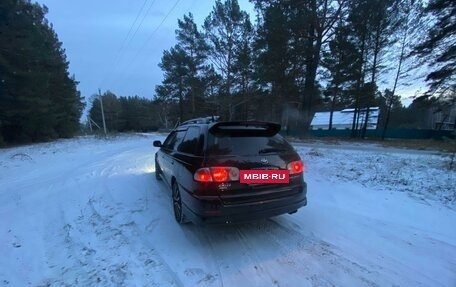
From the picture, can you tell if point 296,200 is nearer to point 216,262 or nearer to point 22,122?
point 216,262

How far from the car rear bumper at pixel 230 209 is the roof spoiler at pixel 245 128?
38.4 inches

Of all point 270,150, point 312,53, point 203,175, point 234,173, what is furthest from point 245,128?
point 312,53

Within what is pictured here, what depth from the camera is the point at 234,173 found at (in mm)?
3787

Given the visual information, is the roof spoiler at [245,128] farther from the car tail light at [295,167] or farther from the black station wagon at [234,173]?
the car tail light at [295,167]

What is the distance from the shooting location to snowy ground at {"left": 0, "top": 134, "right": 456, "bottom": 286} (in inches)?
128

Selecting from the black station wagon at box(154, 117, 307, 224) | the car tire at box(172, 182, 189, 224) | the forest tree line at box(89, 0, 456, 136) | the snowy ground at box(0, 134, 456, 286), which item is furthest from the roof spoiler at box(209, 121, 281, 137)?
the forest tree line at box(89, 0, 456, 136)

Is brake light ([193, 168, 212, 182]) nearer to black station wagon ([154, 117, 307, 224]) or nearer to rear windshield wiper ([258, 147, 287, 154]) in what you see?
black station wagon ([154, 117, 307, 224])

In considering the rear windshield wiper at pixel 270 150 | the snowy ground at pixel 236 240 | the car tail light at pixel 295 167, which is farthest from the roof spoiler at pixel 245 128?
the snowy ground at pixel 236 240

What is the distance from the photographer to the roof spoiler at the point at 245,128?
4.15 metres

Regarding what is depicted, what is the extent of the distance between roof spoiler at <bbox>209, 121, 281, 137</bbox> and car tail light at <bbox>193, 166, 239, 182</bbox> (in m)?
0.60

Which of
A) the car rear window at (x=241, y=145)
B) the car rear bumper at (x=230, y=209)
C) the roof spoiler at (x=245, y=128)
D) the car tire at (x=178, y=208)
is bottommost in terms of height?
the car tire at (x=178, y=208)

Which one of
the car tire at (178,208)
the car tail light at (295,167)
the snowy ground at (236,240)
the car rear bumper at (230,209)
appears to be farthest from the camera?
the car tire at (178,208)

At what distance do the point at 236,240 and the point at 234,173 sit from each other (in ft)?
3.42

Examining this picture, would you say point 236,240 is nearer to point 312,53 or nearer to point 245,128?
point 245,128
